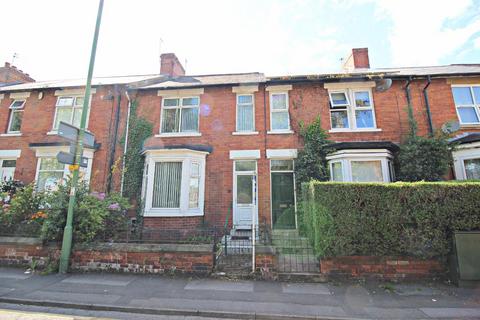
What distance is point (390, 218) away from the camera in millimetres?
5562

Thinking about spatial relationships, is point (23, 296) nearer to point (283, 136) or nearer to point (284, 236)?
point (284, 236)

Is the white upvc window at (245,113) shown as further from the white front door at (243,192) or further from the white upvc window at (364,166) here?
the white upvc window at (364,166)

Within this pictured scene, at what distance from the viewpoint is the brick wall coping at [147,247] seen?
18.9ft

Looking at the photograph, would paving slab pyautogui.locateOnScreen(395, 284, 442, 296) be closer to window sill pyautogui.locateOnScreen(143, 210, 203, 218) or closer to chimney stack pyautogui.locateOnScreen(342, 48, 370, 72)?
window sill pyautogui.locateOnScreen(143, 210, 203, 218)

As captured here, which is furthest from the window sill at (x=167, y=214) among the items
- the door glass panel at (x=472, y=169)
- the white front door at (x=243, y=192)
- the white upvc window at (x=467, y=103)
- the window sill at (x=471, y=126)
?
the white upvc window at (x=467, y=103)

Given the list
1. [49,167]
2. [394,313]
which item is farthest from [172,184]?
[394,313]

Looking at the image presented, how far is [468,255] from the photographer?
203 inches

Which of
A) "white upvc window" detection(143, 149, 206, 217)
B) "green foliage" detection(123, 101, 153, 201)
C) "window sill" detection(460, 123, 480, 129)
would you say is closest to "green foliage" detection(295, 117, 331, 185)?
"white upvc window" detection(143, 149, 206, 217)

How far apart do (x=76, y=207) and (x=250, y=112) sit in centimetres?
729

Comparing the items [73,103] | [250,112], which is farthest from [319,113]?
[73,103]

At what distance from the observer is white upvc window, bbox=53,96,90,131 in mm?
11098

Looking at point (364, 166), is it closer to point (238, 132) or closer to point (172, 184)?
point (238, 132)

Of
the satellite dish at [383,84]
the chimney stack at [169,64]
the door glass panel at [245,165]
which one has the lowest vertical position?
the door glass panel at [245,165]

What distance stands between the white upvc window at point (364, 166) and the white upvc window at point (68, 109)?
38.4 ft
